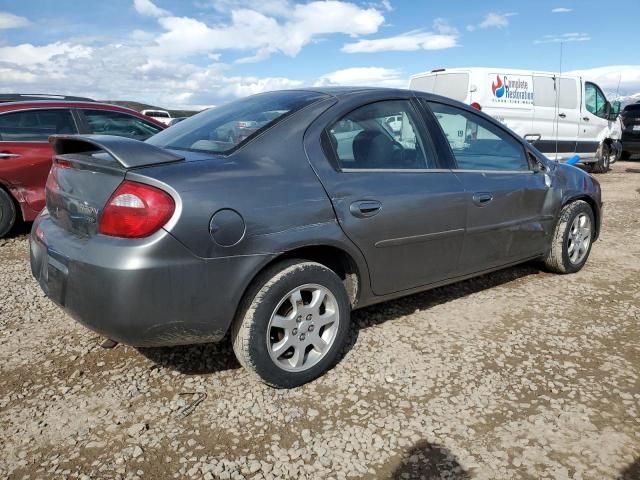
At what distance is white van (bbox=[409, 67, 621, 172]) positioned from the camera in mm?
9484

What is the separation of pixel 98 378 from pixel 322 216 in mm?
1487

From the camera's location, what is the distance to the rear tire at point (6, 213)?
218 inches

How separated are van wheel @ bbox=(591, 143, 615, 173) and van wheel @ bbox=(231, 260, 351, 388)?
39.0ft

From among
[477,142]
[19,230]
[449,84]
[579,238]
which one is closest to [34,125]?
[19,230]

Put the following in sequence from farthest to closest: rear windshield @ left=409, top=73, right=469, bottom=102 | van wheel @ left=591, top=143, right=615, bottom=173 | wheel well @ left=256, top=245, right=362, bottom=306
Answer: van wheel @ left=591, top=143, right=615, bottom=173 → rear windshield @ left=409, top=73, right=469, bottom=102 → wheel well @ left=256, top=245, right=362, bottom=306

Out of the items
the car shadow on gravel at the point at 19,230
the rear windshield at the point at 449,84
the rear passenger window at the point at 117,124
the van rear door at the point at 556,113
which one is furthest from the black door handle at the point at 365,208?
the van rear door at the point at 556,113

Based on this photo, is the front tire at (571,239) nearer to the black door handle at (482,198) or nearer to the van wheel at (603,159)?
the black door handle at (482,198)

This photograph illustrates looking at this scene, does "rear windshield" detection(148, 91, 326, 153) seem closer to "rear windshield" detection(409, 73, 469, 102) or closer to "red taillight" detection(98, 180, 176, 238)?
"red taillight" detection(98, 180, 176, 238)

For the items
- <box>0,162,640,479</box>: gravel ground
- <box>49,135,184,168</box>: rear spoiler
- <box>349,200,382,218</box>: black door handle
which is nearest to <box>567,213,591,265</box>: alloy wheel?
<box>0,162,640,479</box>: gravel ground

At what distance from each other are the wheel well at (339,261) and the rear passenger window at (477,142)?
1.10 meters

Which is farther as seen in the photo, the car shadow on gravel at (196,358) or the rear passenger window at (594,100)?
the rear passenger window at (594,100)

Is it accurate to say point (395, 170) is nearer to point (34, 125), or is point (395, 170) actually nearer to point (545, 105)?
point (34, 125)

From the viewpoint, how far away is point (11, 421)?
7.60ft

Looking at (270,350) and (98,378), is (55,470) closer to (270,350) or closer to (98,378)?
(98,378)
